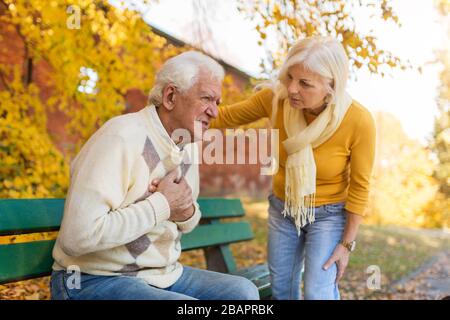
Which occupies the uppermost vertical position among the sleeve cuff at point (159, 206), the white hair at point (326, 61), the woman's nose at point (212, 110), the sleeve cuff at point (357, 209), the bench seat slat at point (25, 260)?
the white hair at point (326, 61)

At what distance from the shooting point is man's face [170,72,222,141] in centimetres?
223

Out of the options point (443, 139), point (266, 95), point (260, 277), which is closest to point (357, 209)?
point (266, 95)

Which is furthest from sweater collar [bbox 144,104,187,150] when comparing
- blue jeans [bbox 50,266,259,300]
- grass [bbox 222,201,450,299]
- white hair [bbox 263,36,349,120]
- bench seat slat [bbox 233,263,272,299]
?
grass [bbox 222,201,450,299]

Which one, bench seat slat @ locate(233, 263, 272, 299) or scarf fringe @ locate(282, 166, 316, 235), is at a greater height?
scarf fringe @ locate(282, 166, 316, 235)

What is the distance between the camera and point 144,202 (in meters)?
2.04

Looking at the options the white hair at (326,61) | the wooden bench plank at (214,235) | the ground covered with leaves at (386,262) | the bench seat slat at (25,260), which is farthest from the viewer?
the ground covered with leaves at (386,262)

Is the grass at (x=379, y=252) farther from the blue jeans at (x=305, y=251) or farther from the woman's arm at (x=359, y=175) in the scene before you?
the woman's arm at (x=359, y=175)

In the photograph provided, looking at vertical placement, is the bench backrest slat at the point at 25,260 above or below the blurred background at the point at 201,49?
below

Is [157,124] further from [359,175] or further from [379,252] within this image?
[379,252]

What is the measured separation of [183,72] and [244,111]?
717mm

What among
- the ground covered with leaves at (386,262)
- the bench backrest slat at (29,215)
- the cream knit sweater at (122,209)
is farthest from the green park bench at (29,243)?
the ground covered with leaves at (386,262)

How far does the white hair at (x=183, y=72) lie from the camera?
2230 millimetres

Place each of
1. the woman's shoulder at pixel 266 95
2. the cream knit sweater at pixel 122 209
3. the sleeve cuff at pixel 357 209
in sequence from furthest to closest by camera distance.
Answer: the woman's shoulder at pixel 266 95, the sleeve cuff at pixel 357 209, the cream knit sweater at pixel 122 209

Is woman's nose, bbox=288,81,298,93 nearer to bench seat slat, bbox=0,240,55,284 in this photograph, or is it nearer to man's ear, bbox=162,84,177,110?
man's ear, bbox=162,84,177,110
